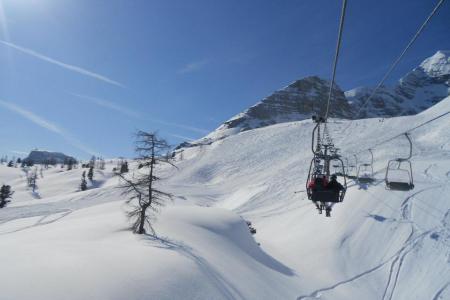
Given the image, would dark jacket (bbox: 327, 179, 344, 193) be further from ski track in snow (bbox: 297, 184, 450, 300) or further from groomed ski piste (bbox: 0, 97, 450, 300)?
ski track in snow (bbox: 297, 184, 450, 300)

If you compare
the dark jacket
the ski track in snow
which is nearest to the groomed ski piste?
the ski track in snow

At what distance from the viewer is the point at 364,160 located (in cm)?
5994

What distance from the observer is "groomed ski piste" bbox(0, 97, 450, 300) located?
10.9 metres

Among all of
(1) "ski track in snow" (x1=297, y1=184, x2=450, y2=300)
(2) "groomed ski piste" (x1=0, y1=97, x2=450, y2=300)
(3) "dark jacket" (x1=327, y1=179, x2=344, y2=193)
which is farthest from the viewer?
(1) "ski track in snow" (x1=297, y1=184, x2=450, y2=300)

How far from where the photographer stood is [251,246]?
77.0ft

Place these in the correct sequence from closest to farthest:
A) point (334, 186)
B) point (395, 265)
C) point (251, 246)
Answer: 1. point (334, 186)
2. point (251, 246)
3. point (395, 265)

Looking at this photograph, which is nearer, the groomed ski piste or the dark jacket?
the groomed ski piste

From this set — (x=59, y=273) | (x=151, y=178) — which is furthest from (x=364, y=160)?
(x=59, y=273)

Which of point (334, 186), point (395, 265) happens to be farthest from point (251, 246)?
point (334, 186)

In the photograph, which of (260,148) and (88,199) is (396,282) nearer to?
(88,199)

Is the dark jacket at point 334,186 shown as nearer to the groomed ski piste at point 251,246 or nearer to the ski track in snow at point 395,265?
the groomed ski piste at point 251,246

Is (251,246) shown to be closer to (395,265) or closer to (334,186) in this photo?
(395,265)

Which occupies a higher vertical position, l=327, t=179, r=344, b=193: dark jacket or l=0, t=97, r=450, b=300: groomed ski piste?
l=327, t=179, r=344, b=193: dark jacket

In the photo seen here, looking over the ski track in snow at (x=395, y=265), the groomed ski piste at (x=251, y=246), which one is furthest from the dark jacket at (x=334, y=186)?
the ski track in snow at (x=395, y=265)
